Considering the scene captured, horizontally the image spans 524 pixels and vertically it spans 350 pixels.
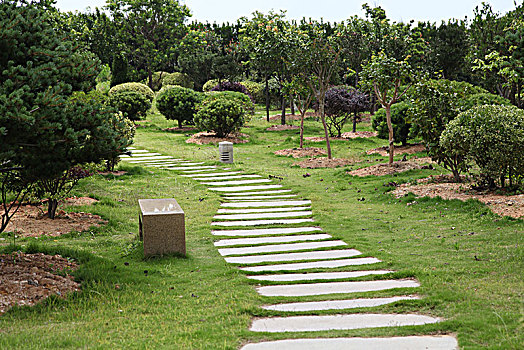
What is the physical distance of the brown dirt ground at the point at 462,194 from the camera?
8.93 meters

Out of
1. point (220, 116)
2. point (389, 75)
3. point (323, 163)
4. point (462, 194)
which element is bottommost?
point (462, 194)

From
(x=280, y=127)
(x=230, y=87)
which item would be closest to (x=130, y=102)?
(x=280, y=127)

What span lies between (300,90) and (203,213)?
9.61m

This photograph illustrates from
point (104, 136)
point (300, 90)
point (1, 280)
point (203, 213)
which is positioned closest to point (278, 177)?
point (203, 213)

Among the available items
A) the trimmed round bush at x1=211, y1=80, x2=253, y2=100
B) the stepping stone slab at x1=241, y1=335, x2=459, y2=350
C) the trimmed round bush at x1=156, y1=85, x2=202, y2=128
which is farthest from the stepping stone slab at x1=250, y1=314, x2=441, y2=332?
the trimmed round bush at x1=211, y1=80, x2=253, y2=100

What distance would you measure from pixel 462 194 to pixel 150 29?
39134 mm

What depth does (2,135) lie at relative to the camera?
5.08 m

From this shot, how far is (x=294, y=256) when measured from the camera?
754 centimetres

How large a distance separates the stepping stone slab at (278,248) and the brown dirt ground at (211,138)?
42.7 feet

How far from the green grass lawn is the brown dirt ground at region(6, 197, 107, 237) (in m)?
0.29

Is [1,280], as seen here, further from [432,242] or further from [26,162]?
[432,242]

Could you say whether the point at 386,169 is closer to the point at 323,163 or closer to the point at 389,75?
the point at 389,75

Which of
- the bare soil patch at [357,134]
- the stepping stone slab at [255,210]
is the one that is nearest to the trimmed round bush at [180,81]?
the bare soil patch at [357,134]

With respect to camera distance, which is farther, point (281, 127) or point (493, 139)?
point (281, 127)
